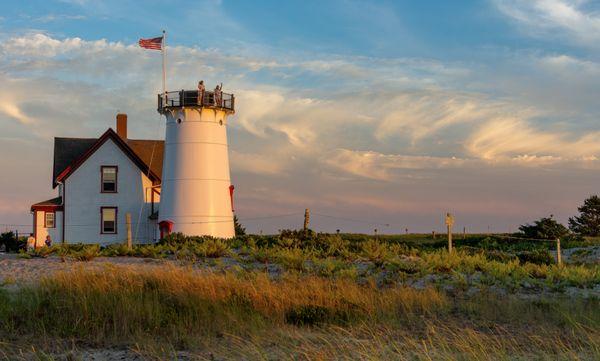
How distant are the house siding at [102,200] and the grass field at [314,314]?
22.2 meters

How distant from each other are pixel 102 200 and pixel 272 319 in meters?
29.2

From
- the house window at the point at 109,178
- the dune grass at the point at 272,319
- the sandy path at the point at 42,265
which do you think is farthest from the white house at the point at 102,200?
the dune grass at the point at 272,319

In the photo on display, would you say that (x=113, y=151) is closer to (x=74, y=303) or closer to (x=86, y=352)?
(x=74, y=303)

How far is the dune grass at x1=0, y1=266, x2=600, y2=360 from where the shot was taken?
11.0 m

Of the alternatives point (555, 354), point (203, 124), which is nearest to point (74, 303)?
point (555, 354)

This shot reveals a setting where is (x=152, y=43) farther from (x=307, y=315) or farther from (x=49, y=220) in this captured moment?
(x=307, y=315)

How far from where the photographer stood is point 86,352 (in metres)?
11.2

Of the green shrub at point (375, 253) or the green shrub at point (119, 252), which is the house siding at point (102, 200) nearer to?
the green shrub at point (119, 252)

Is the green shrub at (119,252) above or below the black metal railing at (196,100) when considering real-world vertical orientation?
below

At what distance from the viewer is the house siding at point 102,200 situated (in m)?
40.0

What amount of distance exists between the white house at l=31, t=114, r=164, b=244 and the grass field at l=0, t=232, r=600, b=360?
73.2ft

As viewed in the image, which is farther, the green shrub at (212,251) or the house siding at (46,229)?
the house siding at (46,229)

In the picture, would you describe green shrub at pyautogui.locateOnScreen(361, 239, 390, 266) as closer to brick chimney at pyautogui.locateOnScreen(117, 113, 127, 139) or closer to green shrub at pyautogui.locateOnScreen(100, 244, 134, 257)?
green shrub at pyautogui.locateOnScreen(100, 244, 134, 257)

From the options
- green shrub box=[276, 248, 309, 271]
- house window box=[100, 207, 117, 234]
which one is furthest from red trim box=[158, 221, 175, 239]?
green shrub box=[276, 248, 309, 271]
